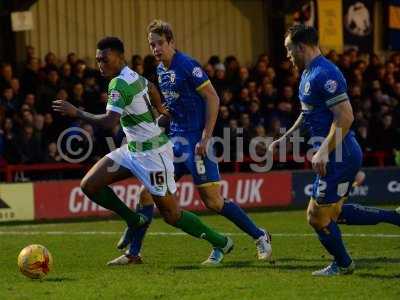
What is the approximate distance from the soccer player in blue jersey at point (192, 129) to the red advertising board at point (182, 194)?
7099 millimetres

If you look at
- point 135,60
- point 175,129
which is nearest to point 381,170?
point 135,60

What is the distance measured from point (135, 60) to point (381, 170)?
521 cm

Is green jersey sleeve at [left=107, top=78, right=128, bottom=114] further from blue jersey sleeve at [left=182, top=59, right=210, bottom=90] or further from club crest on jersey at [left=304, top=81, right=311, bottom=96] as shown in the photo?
club crest on jersey at [left=304, top=81, right=311, bottom=96]

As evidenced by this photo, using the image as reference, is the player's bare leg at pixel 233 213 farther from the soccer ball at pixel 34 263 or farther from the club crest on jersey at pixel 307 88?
the soccer ball at pixel 34 263

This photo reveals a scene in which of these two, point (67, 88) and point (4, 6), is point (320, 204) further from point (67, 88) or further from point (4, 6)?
point (4, 6)

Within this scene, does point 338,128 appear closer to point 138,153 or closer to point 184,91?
point 138,153

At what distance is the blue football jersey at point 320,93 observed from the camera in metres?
9.08

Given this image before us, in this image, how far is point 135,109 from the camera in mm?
10094

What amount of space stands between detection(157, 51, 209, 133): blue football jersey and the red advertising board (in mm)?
7173

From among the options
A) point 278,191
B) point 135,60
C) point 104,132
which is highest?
point 135,60

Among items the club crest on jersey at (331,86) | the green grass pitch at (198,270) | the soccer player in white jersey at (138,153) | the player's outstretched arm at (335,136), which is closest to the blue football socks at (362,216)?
the green grass pitch at (198,270)

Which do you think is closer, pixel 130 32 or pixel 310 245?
pixel 310 245

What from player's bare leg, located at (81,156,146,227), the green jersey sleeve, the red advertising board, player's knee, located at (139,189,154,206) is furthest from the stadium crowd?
the green jersey sleeve

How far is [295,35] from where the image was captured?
30.4 ft
